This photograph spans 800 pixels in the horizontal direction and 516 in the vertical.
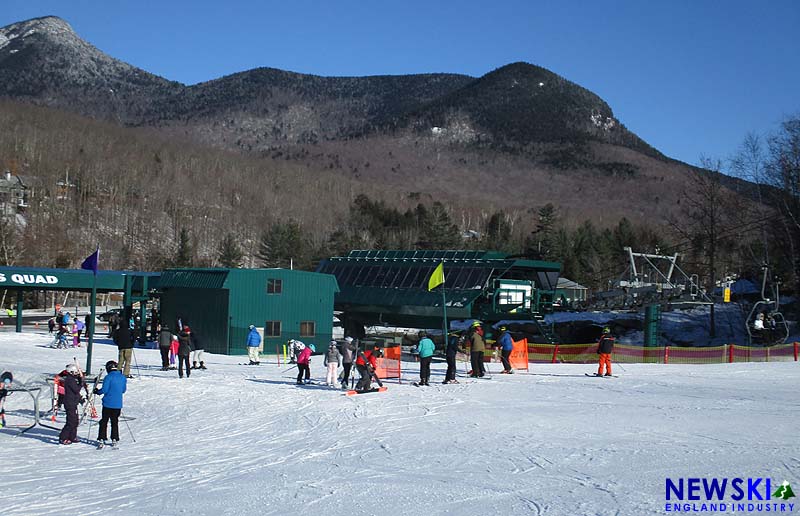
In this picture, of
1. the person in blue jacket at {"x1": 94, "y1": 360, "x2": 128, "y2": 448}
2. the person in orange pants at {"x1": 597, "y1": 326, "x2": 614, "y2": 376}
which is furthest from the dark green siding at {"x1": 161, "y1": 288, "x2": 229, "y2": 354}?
the person in blue jacket at {"x1": 94, "y1": 360, "x2": 128, "y2": 448}

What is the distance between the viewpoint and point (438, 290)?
42.5 meters

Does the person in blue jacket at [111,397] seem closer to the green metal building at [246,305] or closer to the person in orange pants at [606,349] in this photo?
the person in orange pants at [606,349]

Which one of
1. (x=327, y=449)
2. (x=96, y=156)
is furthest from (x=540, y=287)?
(x=96, y=156)

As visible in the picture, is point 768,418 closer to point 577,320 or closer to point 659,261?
point 577,320

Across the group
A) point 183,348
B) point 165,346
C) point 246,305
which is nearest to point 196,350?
point 165,346

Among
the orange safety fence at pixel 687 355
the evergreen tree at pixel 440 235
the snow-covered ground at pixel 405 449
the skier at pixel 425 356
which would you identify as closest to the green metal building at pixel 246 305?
the orange safety fence at pixel 687 355

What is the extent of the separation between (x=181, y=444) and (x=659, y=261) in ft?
200

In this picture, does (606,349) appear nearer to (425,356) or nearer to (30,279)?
(425,356)

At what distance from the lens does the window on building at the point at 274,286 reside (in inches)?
1416

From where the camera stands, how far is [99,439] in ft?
42.2

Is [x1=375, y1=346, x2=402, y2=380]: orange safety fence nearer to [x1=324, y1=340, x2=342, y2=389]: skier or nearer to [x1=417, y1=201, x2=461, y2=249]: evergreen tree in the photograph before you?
[x1=324, y1=340, x2=342, y2=389]: skier

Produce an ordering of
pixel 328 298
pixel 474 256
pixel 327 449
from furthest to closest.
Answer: pixel 474 256 → pixel 328 298 → pixel 327 449

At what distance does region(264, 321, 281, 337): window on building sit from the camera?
35719mm

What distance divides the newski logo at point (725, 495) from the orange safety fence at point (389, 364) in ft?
41.2
